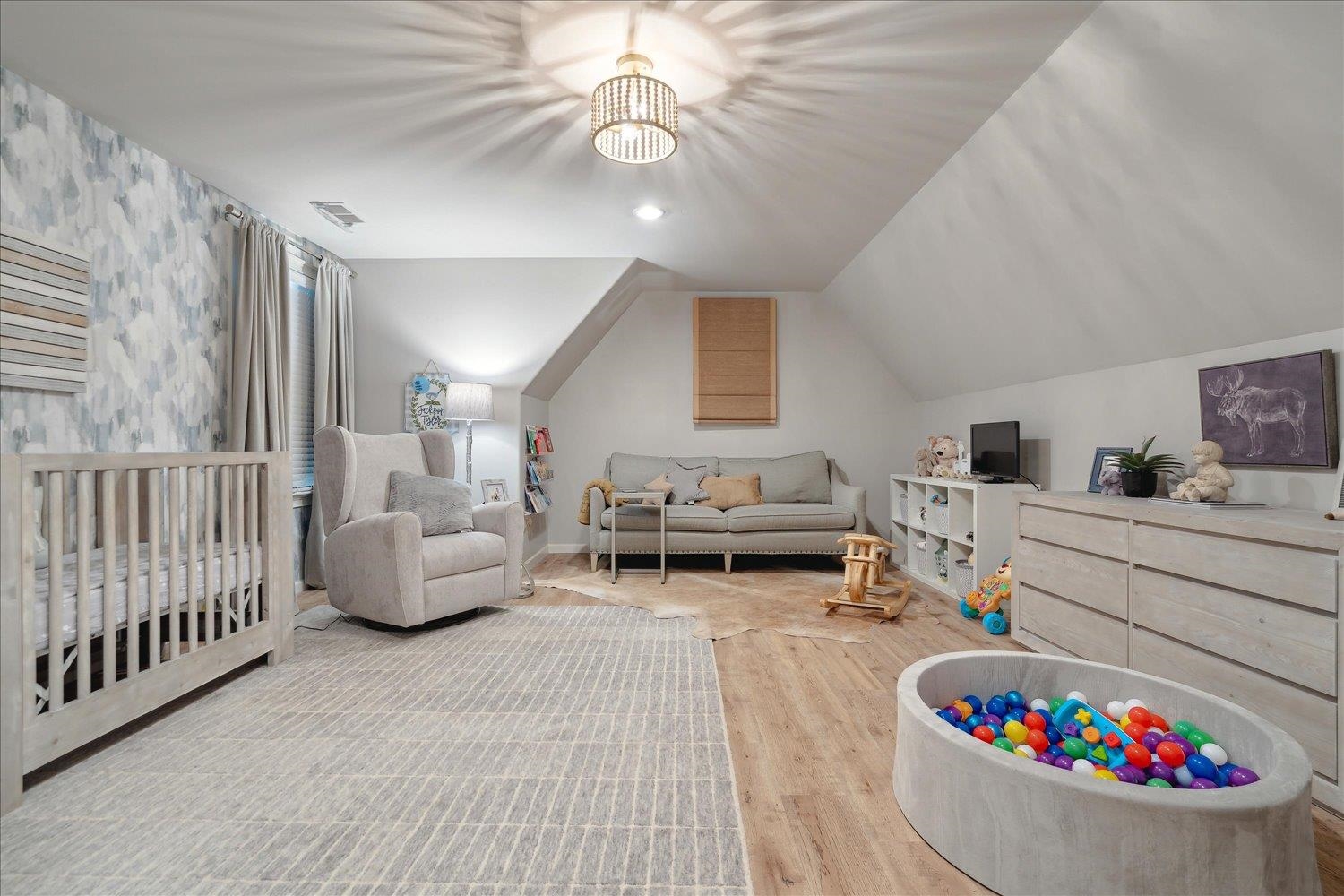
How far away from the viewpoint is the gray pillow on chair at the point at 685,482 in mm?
5143

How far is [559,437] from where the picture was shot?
18.6ft

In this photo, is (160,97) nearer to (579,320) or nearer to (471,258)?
(471,258)

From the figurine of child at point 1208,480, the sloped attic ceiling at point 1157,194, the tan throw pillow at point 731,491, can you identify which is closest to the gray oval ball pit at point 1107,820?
the figurine of child at point 1208,480

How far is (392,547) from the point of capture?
3043mm

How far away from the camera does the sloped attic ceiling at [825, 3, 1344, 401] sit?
176 cm

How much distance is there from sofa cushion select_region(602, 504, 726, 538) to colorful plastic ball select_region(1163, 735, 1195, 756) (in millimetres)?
3270

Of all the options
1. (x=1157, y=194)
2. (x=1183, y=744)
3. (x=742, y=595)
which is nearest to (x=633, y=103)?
(x=1157, y=194)

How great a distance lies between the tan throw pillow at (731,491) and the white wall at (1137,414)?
1.70 metres

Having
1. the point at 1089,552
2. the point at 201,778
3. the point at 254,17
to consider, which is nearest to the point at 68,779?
the point at 201,778

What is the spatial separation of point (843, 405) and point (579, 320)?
8.10ft

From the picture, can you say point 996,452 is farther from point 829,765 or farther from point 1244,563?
point 829,765

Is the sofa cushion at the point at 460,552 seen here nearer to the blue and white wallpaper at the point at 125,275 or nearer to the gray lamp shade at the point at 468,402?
the gray lamp shade at the point at 468,402

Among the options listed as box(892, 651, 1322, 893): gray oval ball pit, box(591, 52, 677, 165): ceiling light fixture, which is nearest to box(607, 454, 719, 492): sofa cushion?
box(591, 52, 677, 165): ceiling light fixture

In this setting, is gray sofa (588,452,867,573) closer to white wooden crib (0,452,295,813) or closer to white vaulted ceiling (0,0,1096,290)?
white vaulted ceiling (0,0,1096,290)
